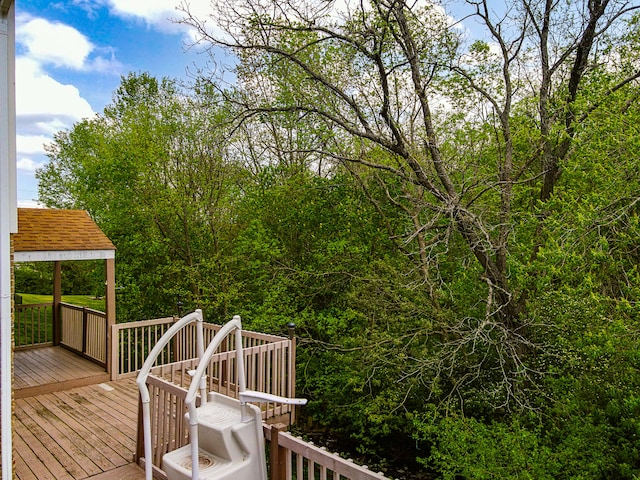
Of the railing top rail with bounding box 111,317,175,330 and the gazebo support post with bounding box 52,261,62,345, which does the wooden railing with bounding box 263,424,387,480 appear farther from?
the gazebo support post with bounding box 52,261,62,345

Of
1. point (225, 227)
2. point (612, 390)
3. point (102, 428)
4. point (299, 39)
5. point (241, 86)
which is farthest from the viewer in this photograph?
point (225, 227)

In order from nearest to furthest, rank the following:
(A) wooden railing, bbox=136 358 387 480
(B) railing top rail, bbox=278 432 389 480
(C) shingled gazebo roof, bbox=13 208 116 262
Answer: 1. (B) railing top rail, bbox=278 432 389 480
2. (A) wooden railing, bbox=136 358 387 480
3. (C) shingled gazebo roof, bbox=13 208 116 262

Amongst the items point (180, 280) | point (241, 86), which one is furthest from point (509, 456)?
point (241, 86)

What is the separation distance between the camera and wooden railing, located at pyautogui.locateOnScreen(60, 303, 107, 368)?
7641 mm

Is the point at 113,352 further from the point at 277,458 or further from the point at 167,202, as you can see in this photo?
the point at 277,458

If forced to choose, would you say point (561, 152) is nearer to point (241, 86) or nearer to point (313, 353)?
point (313, 353)

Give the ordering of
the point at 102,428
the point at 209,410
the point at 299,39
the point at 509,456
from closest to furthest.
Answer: the point at 209,410, the point at 509,456, the point at 102,428, the point at 299,39

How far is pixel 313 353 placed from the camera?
8.31 metres

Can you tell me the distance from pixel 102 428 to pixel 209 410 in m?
2.98

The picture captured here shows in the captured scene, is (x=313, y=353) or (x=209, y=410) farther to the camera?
(x=313, y=353)

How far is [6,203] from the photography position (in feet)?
10.6

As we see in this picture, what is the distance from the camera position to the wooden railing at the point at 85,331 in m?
7.64

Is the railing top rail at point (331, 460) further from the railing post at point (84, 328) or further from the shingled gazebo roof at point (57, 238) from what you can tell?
the railing post at point (84, 328)

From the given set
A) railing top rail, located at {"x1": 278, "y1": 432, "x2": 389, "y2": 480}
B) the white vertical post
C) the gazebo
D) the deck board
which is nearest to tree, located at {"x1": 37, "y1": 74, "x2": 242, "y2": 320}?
the gazebo
